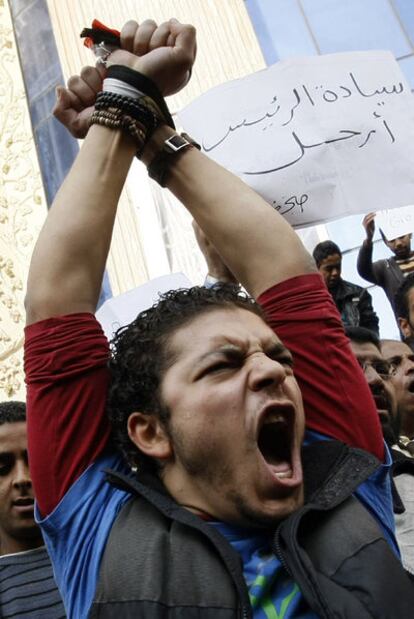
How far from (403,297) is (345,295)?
261mm

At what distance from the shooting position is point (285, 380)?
35.2 inches

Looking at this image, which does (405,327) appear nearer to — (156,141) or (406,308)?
(406,308)

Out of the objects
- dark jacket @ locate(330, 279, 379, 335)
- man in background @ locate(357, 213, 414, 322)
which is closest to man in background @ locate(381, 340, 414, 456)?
dark jacket @ locate(330, 279, 379, 335)

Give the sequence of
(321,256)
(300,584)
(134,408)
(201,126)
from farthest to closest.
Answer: (321,256) < (201,126) < (134,408) < (300,584)

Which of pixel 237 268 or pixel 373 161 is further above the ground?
pixel 373 161

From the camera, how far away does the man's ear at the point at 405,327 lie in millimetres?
2697

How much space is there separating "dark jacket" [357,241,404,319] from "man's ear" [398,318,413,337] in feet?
0.48

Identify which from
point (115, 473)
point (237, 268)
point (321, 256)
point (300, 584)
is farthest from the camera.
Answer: point (321, 256)

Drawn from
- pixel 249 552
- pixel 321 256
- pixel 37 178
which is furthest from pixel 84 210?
pixel 37 178

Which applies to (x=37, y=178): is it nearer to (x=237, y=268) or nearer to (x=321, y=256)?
(x=321, y=256)

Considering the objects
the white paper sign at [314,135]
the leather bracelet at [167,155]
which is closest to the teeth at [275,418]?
the leather bracelet at [167,155]

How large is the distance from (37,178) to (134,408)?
361 centimetres

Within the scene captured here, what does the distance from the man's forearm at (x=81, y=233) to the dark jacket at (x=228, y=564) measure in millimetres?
256

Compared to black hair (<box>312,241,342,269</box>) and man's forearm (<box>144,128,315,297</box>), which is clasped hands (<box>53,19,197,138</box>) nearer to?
man's forearm (<box>144,128,315,297</box>)
